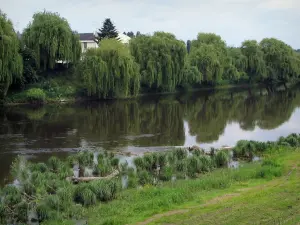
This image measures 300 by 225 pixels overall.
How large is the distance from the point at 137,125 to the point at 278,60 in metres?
57.6

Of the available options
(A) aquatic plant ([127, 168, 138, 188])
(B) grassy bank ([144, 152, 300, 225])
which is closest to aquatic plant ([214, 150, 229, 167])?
(A) aquatic plant ([127, 168, 138, 188])

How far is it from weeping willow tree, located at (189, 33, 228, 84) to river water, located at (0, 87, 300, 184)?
18.0m

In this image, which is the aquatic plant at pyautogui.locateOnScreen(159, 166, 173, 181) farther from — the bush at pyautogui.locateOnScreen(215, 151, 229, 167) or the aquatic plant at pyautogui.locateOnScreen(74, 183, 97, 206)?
the aquatic plant at pyautogui.locateOnScreen(74, 183, 97, 206)

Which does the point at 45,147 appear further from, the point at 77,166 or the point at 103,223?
the point at 103,223

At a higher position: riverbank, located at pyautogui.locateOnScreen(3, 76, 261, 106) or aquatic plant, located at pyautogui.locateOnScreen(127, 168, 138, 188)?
riverbank, located at pyautogui.locateOnScreen(3, 76, 261, 106)

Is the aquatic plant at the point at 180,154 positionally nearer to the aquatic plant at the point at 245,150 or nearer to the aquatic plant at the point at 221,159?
the aquatic plant at the point at 221,159

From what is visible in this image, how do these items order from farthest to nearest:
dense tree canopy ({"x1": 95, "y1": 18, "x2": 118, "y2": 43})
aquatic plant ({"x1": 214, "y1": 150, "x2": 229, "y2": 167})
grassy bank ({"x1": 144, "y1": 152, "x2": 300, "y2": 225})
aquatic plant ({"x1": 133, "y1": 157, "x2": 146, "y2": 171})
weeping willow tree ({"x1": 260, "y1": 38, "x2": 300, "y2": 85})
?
weeping willow tree ({"x1": 260, "y1": 38, "x2": 300, "y2": 85}) < dense tree canopy ({"x1": 95, "y1": 18, "x2": 118, "y2": 43}) < aquatic plant ({"x1": 214, "y1": 150, "x2": 229, "y2": 167}) < aquatic plant ({"x1": 133, "y1": 157, "x2": 146, "y2": 171}) < grassy bank ({"x1": 144, "y1": 152, "x2": 300, "y2": 225})

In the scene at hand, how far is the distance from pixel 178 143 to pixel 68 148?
803 cm

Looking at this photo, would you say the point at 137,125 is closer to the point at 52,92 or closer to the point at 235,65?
the point at 52,92

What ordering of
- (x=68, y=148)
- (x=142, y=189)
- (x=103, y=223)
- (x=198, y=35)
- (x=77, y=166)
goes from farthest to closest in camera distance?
(x=198, y=35) → (x=68, y=148) → (x=77, y=166) → (x=142, y=189) → (x=103, y=223)

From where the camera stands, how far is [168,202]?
13867 mm

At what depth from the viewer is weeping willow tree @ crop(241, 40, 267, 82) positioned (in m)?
80.6

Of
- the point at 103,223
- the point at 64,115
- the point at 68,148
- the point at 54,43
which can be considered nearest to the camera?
the point at 103,223

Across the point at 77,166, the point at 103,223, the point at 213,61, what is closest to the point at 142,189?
the point at 103,223
